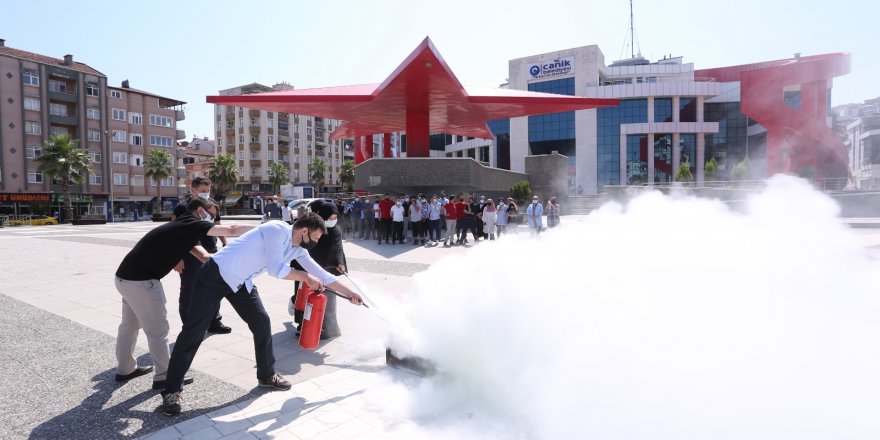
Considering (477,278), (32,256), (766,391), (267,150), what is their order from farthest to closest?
(267,150) < (32,256) < (477,278) < (766,391)

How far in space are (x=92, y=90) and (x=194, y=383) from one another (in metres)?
65.7

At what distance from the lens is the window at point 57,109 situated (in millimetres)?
52344

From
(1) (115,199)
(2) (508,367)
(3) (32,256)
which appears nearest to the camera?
(2) (508,367)

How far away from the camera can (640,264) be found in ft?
13.9

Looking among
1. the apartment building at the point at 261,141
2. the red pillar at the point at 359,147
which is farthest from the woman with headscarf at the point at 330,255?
the apartment building at the point at 261,141

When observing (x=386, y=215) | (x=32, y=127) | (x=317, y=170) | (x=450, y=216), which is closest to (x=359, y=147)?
(x=386, y=215)

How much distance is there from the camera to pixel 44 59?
5362 centimetres

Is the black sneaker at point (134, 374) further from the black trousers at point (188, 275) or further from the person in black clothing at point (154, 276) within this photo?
the black trousers at point (188, 275)

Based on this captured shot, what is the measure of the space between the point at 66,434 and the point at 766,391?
17.1 ft

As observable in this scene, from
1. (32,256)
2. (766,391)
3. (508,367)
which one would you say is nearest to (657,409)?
(766,391)

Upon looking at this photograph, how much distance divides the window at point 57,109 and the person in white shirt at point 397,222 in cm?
5469

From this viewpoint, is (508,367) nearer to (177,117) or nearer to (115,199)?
(115,199)

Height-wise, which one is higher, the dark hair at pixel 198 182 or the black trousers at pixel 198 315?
the dark hair at pixel 198 182

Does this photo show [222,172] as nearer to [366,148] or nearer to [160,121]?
[160,121]
